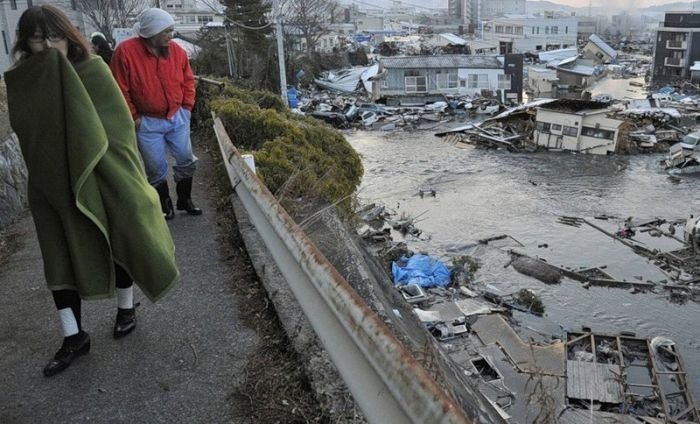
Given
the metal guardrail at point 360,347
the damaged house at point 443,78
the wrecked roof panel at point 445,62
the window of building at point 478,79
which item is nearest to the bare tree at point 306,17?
the damaged house at point 443,78

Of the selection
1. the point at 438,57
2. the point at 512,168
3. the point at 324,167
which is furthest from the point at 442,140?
the point at 324,167

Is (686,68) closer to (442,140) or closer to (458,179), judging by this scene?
(442,140)

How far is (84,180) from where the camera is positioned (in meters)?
2.44

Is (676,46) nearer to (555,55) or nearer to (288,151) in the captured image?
(555,55)

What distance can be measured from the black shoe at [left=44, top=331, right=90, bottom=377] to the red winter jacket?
5.56 feet

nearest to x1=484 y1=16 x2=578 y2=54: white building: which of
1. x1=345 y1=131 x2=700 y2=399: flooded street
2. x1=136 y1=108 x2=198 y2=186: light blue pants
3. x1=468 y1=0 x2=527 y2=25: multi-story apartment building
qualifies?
x1=345 y1=131 x2=700 y2=399: flooded street

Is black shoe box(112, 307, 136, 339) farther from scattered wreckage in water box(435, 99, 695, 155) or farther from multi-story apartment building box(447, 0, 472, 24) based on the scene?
multi-story apartment building box(447, 0, 472, 24)

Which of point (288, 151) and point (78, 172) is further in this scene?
point (288, 151)

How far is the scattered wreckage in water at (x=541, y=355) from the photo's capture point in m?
10.0

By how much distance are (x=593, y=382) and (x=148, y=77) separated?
987cm

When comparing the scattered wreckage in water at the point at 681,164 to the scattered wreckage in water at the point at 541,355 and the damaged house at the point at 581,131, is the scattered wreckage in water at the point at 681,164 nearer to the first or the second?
the damaged house at the point at 581,131

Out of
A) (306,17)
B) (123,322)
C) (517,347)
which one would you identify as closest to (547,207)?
(517,347)

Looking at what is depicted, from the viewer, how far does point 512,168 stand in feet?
96.3

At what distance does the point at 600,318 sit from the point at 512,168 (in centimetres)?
1562
